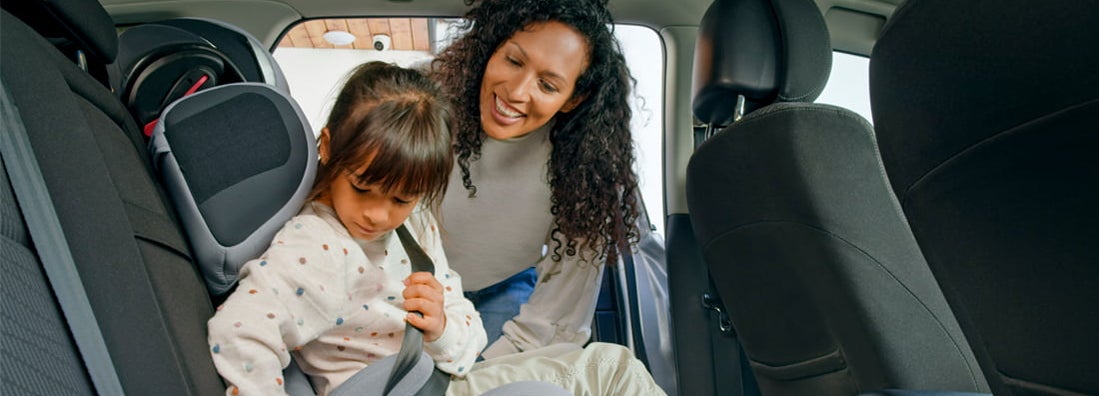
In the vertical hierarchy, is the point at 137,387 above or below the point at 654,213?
above

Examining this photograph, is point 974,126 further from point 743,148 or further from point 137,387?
point 137,387

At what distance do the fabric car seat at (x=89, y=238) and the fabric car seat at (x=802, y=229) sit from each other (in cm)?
88

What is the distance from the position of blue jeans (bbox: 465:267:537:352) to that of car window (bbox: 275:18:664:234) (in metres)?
0.51

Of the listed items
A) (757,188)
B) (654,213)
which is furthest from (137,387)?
(654,213)

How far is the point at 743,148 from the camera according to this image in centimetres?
131

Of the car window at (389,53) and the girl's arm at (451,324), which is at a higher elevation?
the car window at (389,53)

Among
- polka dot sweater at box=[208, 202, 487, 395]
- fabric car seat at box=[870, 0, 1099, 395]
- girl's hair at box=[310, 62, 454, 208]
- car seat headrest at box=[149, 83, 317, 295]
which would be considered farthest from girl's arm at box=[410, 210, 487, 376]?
fabric car seat at box=[870, 0, 1099, 395]

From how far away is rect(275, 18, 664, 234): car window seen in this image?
2137 millimetres

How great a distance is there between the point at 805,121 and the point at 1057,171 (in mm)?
562

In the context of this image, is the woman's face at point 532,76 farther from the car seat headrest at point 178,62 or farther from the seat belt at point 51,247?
the seat belt at point 51,247

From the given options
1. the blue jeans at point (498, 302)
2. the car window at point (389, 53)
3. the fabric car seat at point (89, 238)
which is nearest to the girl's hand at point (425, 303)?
the fabric car seat at point (89, 238)

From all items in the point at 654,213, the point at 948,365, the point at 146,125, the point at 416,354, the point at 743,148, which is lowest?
the point at 654,213

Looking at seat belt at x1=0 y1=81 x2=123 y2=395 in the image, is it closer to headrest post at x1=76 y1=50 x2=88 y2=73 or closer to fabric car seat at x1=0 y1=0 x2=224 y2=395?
fabric car seat at x1=0 y1=0 x2=224 y2=395

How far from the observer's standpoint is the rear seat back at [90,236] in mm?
609
